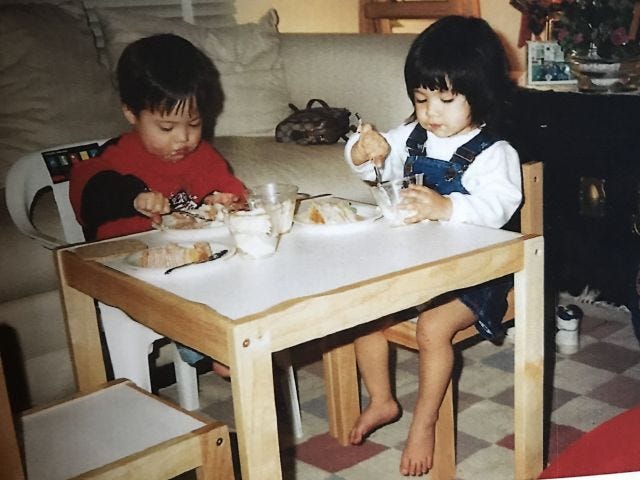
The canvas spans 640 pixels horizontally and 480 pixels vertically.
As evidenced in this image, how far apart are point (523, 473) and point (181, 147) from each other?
1.03 m

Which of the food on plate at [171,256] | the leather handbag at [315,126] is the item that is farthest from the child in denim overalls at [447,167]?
the leather handbag at [315,126]

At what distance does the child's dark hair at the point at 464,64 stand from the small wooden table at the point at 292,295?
41 cm

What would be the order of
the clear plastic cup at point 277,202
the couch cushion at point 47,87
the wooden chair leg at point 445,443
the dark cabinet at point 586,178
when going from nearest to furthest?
the clear plastic cup at point 277,202
the wooden chair leg at point 445,443
the couch cushion at point 47,87
the dark cabinet at point 586,178

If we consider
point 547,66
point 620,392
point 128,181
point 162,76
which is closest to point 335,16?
point 547,66

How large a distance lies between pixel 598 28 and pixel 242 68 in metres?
1.18

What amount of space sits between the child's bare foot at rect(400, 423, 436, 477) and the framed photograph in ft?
5.18

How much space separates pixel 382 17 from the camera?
137 inches

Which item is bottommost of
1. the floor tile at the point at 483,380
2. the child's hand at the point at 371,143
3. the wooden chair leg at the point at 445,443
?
the floor tile at the point at 483,380

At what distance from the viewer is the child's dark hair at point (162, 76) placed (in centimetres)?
177

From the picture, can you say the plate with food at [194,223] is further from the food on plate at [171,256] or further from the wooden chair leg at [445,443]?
the wooden chair leg at [445,443]

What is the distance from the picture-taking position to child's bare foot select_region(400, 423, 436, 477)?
1.46m

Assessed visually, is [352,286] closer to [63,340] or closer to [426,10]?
[63,340]

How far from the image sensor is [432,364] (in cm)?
144

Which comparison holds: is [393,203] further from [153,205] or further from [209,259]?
[153,205]
